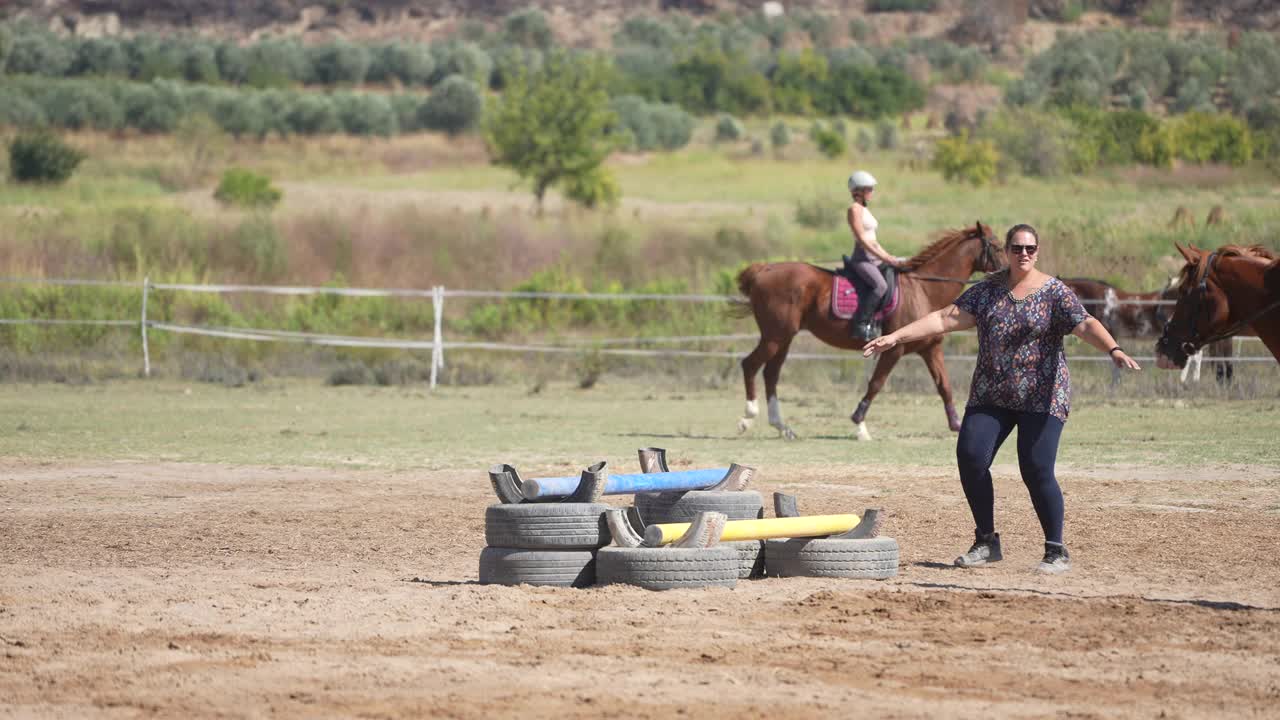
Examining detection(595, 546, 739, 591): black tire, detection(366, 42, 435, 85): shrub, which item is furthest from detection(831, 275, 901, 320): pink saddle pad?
detection(366, 42, 435, 85): shrub

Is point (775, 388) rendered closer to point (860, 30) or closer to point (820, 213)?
point (820, 213)

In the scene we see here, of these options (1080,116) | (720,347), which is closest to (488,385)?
(720,347)

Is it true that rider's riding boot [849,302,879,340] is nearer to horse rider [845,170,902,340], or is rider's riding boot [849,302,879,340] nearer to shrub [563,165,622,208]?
horse rider [845,170,902,340]

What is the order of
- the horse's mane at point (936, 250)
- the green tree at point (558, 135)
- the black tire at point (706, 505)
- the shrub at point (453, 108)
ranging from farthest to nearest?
the shrub at point (453, 108), the green tree at point (558, 135), the horse's mane at point (936, 250), the black tire at point (706, 505)

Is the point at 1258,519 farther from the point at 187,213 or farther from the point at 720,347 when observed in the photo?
the point at 187,213

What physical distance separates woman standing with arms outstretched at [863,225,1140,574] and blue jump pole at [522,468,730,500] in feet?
4.18

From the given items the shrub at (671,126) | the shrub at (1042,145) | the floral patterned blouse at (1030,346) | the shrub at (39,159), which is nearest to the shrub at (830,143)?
the shrub at (671,126)

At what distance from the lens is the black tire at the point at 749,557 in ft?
27.6

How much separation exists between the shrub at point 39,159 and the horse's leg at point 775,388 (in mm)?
41295

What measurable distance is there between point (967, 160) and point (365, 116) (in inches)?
1227

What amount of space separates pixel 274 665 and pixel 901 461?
896 centimetres

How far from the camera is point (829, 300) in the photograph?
1725cm

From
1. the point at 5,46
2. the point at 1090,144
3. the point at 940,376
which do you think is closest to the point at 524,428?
the point at 940,376

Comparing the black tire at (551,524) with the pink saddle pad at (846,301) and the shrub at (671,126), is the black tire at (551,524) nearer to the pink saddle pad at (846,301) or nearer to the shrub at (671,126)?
Result: the pink saddle pad at (846,301)
